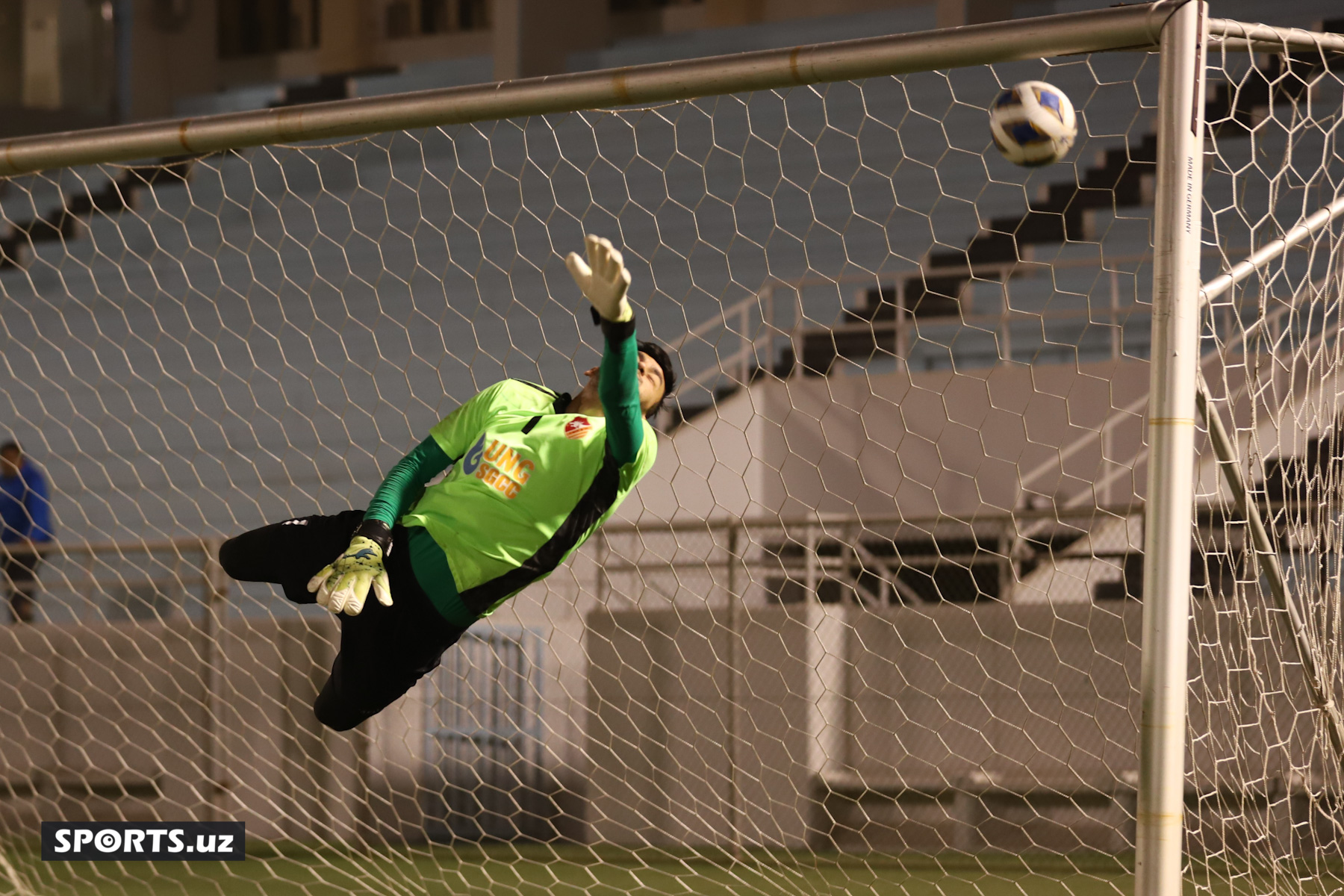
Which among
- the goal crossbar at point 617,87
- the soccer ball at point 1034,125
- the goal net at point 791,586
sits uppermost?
the goal crossbar at point 617,87

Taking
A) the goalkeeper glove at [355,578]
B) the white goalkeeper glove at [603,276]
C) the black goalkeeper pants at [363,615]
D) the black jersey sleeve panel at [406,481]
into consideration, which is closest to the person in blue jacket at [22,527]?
the black goalkeeper pants at [363,615]

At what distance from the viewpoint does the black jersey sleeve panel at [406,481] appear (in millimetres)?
3004

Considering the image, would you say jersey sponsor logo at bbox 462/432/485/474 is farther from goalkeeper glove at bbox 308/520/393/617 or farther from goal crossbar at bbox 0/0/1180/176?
goal crossbar at bbox 0/0/1180/176

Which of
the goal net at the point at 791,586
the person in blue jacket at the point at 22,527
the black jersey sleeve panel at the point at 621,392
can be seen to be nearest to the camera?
the black jersey sleeve panel at the point at 621,392

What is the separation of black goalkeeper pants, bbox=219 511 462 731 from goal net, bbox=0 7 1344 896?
1529mm

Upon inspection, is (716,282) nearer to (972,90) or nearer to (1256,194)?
(972,90)

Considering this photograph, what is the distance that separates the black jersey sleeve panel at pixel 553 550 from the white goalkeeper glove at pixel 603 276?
592 millimetres

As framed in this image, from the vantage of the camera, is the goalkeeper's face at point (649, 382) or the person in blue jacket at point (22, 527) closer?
the goalkeeper's face at point (649, 382)

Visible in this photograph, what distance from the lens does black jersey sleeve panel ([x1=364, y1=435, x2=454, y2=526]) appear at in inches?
118

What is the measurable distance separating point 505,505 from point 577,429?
241 mm

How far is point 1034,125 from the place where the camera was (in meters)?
2.77

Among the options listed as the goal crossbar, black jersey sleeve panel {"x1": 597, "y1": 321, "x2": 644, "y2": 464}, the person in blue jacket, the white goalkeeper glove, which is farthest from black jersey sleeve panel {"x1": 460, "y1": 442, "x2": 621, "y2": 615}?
the person in blue jacket

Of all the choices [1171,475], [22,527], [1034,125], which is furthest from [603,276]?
[22,527]

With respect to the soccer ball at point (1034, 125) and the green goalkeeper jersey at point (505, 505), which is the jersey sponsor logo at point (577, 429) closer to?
the green goalkeeper jersey at point (505, 505)
